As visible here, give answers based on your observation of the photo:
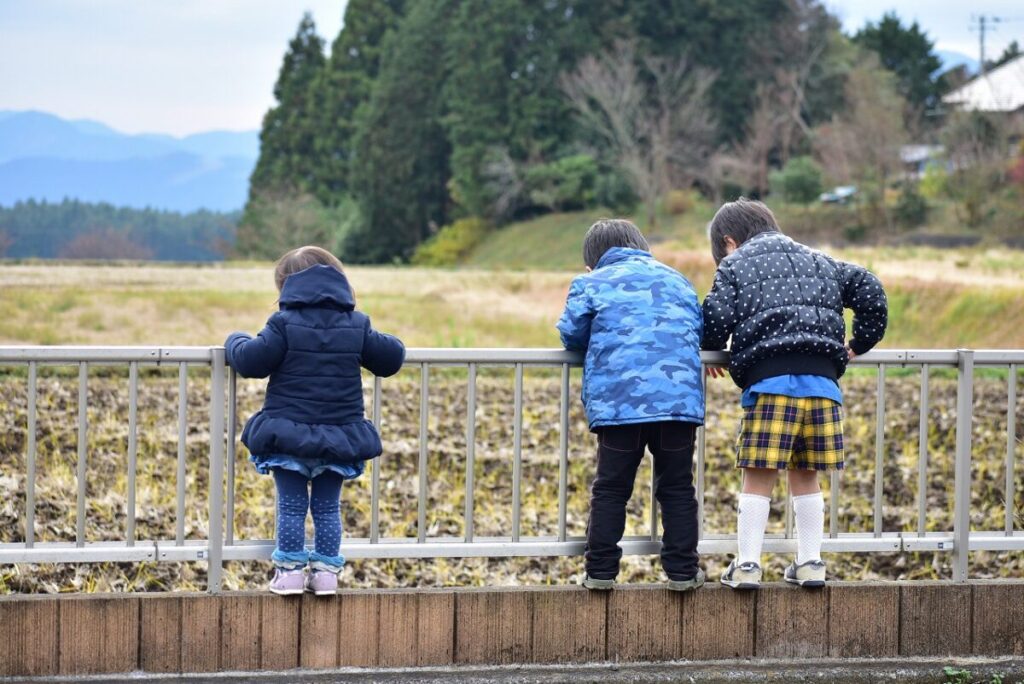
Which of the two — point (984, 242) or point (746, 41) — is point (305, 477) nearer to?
point (984, 242)

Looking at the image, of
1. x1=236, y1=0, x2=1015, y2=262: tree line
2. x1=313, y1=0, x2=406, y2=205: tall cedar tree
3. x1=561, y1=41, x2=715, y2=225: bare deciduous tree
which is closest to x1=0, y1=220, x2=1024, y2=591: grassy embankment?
x1=561, y1=41, x2=715, y2=225: bare deciduous tree

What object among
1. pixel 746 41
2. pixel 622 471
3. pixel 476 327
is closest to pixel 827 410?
pixel 622 471

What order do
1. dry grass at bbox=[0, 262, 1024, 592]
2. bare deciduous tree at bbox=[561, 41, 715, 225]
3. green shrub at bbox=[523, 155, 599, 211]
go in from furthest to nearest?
green shrub at bbox=[523, 155, 599, 211] < bare deciduous tree at bbox=[561, 41, 715, 225] < dry grass at bbox=[0, 262, 1024, 592]

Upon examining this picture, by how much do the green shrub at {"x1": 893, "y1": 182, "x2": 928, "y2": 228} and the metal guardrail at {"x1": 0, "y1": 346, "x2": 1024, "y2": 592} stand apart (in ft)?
146

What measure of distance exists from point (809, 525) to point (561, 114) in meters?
61.2

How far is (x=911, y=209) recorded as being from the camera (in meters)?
48.1

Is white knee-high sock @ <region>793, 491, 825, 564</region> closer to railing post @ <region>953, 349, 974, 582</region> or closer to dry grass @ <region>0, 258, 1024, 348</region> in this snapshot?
railing post @ <region>953, 349, 974, 582</region>

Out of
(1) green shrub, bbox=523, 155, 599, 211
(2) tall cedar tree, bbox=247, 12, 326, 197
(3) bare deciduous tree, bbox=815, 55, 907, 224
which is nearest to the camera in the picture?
(3) bare deciduous tree, bbox=815, 55, 907, 224

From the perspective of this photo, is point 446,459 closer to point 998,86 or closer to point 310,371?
point 310,371

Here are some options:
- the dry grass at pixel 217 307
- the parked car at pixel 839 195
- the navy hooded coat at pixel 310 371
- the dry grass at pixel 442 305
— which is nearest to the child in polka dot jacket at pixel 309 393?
the navy hooded coat at pixel 310 371

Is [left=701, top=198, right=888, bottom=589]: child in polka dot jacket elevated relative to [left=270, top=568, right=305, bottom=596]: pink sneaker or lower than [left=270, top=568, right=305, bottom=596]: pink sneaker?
elevated

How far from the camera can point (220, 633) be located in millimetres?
4820

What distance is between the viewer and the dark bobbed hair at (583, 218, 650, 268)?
205 inches

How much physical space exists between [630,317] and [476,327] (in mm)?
21351
